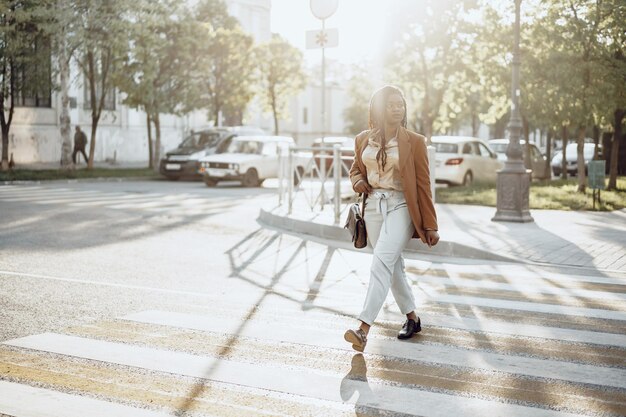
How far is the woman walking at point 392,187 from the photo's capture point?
572cm

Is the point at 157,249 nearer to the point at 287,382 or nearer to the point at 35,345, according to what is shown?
the point at 35,345

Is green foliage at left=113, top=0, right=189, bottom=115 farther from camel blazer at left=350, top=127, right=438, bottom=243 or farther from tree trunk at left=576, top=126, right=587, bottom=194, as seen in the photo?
camel blazer at left=350, top=127, right=438, bottom=243

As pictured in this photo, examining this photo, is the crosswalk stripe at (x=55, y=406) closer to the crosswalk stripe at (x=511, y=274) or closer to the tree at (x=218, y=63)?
the crosswalk stripe at (x=511, y=274)

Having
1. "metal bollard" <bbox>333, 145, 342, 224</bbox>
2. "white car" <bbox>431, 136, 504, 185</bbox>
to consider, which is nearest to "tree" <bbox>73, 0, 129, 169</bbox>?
"white car" <bbox>431, 136, 504, 185</bbox>

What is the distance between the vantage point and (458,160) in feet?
79.3

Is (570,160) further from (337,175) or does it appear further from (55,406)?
(55,406)

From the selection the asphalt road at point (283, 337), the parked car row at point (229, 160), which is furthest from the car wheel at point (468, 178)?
the asphalt road at point (283, 337)

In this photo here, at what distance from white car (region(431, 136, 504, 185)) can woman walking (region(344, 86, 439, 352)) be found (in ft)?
61.1

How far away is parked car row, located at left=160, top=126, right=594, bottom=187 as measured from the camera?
79.7ft

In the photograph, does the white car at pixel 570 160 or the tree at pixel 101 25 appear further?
the white car at pixel 570 160

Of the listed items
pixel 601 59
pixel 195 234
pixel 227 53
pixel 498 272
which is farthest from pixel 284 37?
pixel 498 272

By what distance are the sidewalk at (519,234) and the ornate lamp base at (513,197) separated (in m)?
0.25

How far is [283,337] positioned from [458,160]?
737 inches

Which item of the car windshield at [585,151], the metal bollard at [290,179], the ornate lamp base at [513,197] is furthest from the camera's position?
the car windshield at [585,151]
